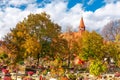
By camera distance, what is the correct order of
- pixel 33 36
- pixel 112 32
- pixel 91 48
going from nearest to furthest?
1. pixel 33 36
2. pixel 91 48
3. pixel 112 32

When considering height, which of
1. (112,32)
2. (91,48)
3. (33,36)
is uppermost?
(112,32)

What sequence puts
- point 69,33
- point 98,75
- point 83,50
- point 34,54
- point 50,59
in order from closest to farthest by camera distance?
point 98,75
point 34,54
point 50,59
point 83,50
point 69,33

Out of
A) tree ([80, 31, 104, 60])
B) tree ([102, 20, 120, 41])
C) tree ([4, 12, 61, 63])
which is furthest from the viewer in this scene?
tree ([102, 20, 120, 41])

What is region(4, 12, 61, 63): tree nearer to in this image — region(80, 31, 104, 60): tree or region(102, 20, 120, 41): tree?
region(80, 31, 104, 60): tree

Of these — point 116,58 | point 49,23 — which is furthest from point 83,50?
point 49,23

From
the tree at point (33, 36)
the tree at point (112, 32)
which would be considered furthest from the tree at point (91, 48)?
the tree at point (112, 32)

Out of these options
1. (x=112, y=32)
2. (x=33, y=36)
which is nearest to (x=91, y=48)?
(x=33, y=36)

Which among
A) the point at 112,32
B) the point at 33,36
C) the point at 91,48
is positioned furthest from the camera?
the point at 112,32

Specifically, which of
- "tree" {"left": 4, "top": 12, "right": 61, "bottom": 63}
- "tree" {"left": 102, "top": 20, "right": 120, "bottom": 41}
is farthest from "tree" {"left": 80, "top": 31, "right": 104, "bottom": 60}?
"tree" {"left": 102, "top": 20, "right": 120, "bottom": 41}

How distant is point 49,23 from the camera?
48.0 m

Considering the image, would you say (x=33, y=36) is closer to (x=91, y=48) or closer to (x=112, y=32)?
(x=91, y=48)

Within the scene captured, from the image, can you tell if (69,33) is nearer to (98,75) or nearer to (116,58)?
(116,58)

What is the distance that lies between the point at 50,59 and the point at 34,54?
4.71 m

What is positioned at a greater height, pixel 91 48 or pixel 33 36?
pixel 33 36
